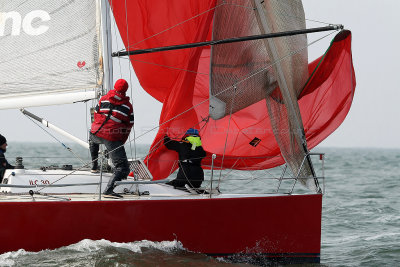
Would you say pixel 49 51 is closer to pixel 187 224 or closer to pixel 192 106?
pixel 192 106

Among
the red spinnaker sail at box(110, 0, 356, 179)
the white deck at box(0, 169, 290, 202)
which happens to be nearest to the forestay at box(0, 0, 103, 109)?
the red spinnaker sail at box(110, 0, 356, 179)

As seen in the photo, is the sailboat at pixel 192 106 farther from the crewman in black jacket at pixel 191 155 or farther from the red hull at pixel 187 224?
the crewman in black jacket at pixel 191 155

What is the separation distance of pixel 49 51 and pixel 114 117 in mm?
1485

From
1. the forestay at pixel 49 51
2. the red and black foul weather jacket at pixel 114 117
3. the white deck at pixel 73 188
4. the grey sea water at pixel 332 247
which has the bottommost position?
the grey sea water at pixel 332 247

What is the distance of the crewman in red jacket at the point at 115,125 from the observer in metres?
7.60

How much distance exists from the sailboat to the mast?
0.01m

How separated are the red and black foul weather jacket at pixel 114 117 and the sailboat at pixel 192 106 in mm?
490

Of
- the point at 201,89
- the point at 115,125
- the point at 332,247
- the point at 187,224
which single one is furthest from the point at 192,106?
the point at 332,247

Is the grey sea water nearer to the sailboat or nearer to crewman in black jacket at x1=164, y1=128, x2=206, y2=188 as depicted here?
the sailboat

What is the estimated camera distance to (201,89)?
8.53 meters

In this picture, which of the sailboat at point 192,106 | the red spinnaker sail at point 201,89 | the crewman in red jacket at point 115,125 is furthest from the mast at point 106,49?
the crewman in red jacket at point 115,125

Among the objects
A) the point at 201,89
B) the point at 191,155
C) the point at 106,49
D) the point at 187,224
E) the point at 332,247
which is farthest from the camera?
the point at 332,247

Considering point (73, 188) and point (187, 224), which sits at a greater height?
point (73, 188)

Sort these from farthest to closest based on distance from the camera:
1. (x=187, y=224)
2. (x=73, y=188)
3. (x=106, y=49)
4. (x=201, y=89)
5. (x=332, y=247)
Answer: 1. (x=332, y=247)
2. (x=201, y=89)
3. (x=106, y=49)
4. (x=73, y=188)
5. (x=187, y=224)
